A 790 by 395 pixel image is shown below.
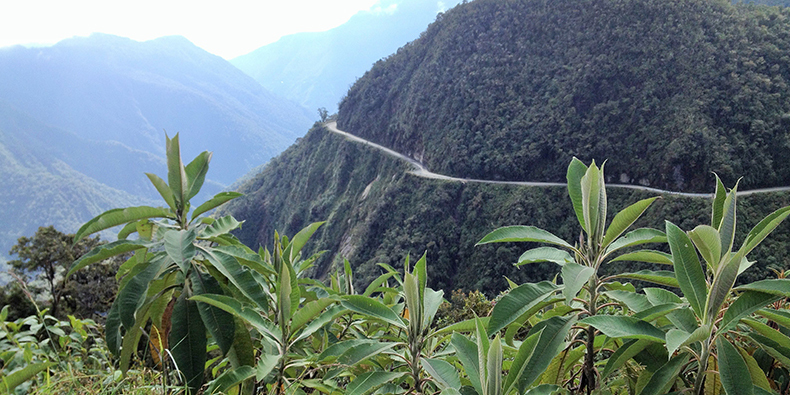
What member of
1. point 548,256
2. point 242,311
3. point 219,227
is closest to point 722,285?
point 548,256

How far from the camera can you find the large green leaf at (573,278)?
129cm

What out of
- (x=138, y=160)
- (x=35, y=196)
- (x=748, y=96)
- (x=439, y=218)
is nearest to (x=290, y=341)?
(x=439, y=218)

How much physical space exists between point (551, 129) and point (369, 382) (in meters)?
44.3

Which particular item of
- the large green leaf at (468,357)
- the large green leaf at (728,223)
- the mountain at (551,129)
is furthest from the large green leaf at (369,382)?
the mountain at (551,129)

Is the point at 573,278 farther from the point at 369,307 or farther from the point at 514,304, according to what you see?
the point at 369,307

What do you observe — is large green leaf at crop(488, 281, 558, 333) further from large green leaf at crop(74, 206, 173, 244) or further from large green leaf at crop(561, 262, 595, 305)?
large green leaf at crop(74, 206, 173, 244)

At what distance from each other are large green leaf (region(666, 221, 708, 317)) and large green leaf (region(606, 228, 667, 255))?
3.8 inches

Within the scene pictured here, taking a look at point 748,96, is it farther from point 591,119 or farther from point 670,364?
point 670,364

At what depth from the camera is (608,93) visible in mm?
42438

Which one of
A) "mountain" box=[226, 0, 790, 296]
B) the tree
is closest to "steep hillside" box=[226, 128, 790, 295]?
"mountain" box=[226, 0, 790, 296]

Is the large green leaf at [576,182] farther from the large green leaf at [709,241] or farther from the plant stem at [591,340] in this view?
the large green leaf at [709,241]

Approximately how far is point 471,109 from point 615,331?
4947cm

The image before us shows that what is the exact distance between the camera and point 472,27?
54312mm

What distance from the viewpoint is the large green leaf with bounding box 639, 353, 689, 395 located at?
134 centimetres
